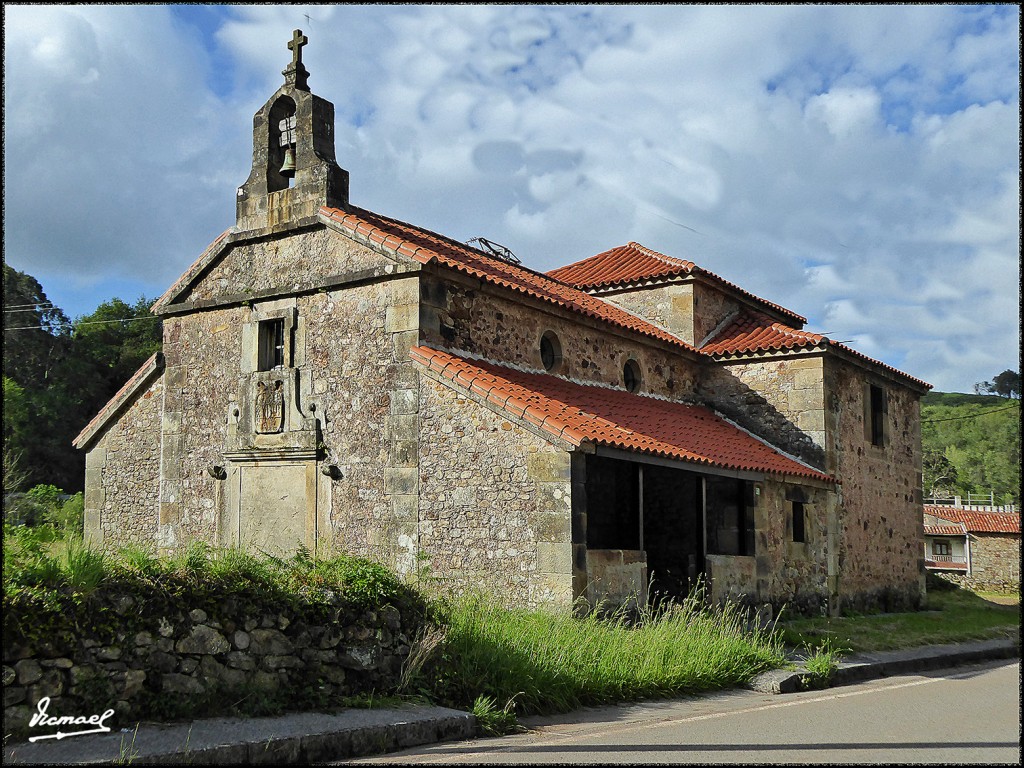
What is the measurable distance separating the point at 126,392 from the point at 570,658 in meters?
11.1

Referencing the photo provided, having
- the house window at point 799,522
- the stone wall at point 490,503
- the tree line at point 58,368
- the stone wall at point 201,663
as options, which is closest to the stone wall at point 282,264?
the stone wall at point 490,503

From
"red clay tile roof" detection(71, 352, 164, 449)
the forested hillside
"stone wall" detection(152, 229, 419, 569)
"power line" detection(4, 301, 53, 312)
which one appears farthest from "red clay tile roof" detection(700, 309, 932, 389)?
the forested hillside

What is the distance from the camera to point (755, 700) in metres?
10.1

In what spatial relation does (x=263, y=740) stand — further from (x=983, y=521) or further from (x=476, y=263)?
(x=983, y=521)

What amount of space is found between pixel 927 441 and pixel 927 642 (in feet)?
294

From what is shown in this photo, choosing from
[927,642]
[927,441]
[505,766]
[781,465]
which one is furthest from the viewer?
[927,441]

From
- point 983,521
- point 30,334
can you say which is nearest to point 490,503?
point 983,521

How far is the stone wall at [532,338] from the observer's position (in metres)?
14.0

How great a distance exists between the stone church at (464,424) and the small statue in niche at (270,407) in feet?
0.13

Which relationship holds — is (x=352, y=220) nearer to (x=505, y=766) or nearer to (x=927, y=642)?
(x=505, y=766)

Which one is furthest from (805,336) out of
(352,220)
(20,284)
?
(20,284)

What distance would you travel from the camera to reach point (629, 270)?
21672 mm

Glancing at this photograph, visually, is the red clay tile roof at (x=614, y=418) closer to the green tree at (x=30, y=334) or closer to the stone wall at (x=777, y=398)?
the stone wall at (x=777, y=398)

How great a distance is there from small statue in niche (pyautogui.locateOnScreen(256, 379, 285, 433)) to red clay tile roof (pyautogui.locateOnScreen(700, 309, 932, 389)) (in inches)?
343
